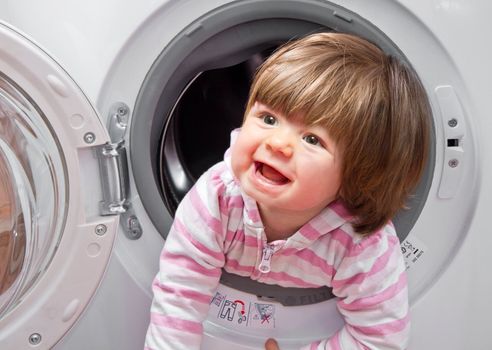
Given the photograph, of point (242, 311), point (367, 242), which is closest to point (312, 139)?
point (367, 242)

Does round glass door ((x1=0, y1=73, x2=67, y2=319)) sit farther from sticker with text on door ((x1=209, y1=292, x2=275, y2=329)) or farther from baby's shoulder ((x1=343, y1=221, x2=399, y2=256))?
baby's shoulder ((x1=343, y1=221, x2=399, y2=256))

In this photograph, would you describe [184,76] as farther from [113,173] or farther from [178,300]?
[178,300]

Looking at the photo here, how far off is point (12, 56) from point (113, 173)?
0.17 meters

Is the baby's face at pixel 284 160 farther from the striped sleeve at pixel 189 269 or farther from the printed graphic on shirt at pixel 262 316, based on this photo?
the printed graphic on shirt at pixel 262 316

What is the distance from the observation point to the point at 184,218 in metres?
0.75

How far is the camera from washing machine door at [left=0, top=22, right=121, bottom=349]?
0.71 m

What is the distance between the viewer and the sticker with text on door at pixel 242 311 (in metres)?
0.81

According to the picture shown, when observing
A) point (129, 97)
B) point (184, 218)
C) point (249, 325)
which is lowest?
point (249, 325)

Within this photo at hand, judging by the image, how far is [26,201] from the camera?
2.41 ft

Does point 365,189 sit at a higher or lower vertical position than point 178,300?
higher

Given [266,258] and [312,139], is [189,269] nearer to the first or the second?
[266,258]

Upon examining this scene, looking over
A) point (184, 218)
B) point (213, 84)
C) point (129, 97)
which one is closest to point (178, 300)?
point (184, 218)

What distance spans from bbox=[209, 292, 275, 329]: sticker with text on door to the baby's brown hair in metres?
0.20

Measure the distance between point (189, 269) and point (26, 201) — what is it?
0.21 metres
